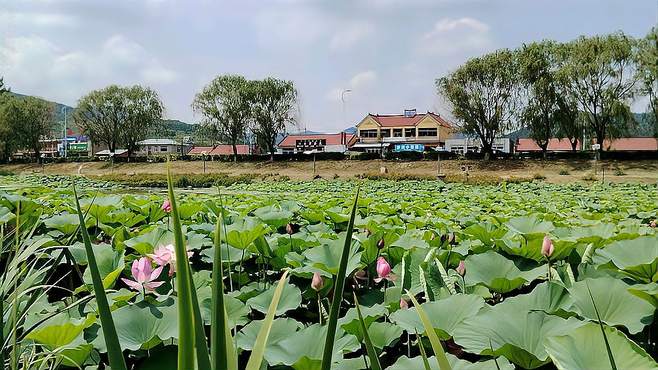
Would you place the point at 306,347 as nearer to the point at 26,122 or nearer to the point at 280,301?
the point at 280,301

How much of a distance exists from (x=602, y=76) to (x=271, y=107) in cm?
2575

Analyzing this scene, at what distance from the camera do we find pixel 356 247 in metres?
1.62

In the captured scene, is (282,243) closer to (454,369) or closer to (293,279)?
(293,279)

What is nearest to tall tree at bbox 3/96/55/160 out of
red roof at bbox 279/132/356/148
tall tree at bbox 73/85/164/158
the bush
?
tall tree at bbox 73/85/164/158

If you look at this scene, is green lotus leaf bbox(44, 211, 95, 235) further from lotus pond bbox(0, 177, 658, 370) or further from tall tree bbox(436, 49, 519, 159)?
tall tree bbox(436, 49, 519, 159)

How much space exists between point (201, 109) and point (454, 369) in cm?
4488

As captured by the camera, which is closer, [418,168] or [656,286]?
[656,286]

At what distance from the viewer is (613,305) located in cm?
110

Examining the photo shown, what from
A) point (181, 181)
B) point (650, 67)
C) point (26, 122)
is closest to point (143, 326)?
point (181, 181)

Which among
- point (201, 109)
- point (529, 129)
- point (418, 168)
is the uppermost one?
point (201, 109)

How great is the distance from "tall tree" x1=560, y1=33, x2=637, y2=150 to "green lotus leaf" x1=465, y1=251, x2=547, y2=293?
3393 centimetres

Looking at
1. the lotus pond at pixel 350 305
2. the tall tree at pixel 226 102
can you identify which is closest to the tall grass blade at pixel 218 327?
the lotus pond at pixel 350 305

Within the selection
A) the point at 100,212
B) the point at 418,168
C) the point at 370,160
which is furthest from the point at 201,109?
the point at 100,212

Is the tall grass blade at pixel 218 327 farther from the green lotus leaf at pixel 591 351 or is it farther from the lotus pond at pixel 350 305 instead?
the green lotus leaf at pixel 591 351
